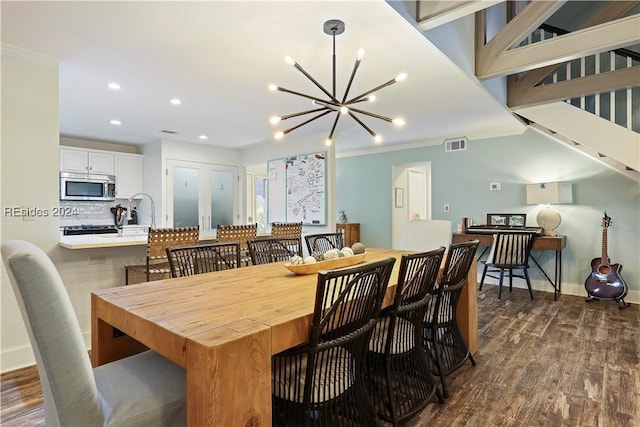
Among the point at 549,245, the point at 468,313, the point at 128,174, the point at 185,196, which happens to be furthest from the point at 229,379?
the point at 128,174

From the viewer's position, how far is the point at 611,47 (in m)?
2.71

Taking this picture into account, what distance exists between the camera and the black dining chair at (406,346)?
67.1 inches

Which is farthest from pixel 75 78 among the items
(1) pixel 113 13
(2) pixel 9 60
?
(1) pixel 113 13

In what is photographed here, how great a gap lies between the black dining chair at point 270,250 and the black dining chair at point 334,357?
1.28 metres

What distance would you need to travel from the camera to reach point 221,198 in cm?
636

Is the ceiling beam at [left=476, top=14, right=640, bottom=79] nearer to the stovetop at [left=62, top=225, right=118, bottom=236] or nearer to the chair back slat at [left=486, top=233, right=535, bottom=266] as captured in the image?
the chair back slat at [left=486, top=233, right=535, bottom=266]

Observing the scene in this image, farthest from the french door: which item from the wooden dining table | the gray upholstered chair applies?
the gray upholstered chair

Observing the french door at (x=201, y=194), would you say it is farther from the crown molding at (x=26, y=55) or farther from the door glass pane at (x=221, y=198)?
the crown molding at (x=26, y=55)

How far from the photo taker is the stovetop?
16.5 ft

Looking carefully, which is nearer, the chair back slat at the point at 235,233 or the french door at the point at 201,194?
the chair back slat at the point at 235,233

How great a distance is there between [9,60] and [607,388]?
15.3 feet

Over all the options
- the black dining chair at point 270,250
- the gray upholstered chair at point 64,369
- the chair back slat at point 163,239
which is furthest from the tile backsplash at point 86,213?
the gray upholstered chair at point 64,369

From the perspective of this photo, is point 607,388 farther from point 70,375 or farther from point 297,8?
point 297,8

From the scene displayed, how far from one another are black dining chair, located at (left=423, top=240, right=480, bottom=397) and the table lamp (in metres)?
2.95
